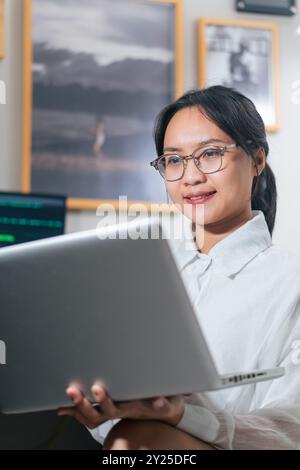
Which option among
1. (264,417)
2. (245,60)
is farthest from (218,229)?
(245,60)

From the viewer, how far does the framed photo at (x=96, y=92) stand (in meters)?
2.32

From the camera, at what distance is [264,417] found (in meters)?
1.13

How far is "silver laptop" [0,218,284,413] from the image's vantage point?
87 centimetres

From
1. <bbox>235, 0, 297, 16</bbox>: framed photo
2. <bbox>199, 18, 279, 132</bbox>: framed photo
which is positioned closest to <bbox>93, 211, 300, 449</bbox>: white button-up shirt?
<bbox>199, 18, 279, 132</bbox>: framed photo

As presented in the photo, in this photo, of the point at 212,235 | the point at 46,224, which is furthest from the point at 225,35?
the point at 212,235

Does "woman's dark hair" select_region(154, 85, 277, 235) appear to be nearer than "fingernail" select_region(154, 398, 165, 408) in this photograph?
No

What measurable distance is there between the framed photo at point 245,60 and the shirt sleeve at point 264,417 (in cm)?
139

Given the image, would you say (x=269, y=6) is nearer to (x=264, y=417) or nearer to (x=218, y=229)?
(x=218, y=229)

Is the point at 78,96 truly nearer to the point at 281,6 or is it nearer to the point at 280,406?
the point at 281,6

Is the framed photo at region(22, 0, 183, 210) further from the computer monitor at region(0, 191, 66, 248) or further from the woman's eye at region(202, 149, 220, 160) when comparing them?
the woman's eye at region(202, 149, 220, 160)

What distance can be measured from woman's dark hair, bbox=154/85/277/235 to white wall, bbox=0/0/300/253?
903 mm
